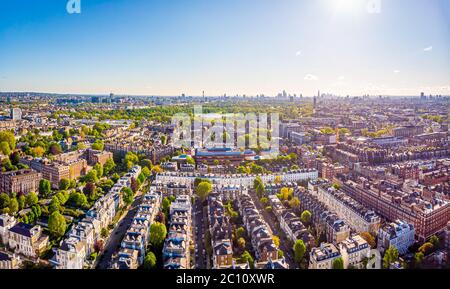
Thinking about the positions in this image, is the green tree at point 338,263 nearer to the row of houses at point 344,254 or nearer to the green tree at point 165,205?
the row of houses at point 344,254

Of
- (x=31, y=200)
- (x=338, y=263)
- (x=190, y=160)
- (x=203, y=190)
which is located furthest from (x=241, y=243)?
(x=190, y=160)

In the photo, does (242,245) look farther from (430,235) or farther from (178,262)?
(430,235)

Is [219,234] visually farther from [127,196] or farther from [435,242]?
[435,242]

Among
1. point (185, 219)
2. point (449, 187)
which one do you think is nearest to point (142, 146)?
point (185, 219)

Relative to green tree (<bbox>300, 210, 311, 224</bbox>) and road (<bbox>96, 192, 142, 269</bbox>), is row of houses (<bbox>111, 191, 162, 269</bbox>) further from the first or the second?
green tree (<bbox>300, 210, 311, 224</bbox>)

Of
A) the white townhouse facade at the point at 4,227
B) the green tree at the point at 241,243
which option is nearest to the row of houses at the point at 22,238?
the white townhouse facade at the point at 4,227
